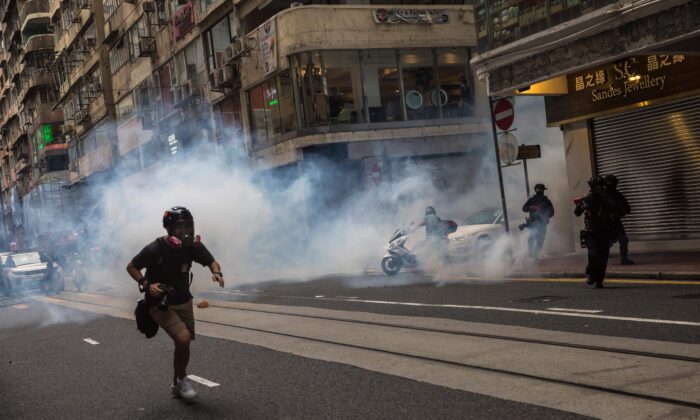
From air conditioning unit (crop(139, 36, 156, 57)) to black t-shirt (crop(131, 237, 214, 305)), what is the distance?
37.9 metres

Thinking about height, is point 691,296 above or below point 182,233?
below

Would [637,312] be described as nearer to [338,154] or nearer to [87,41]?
[338,154]

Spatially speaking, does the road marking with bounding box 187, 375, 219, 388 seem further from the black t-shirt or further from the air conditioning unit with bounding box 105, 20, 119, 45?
the air conditioning unit with bounding box 105, 20, 119, 45

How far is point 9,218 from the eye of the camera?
322 feet

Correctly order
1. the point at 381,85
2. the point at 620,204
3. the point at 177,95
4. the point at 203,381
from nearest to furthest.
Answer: the point at 203,381, the point at 620,204, the point at 381,85, the point at 177,95

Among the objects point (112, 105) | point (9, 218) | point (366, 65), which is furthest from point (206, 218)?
point (9, 218)

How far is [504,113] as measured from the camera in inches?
698

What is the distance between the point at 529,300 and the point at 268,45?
20.6 m

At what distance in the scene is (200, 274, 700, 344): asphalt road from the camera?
880 centimetres

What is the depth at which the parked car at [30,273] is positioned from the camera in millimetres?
27078

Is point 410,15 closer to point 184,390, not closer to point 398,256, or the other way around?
point 398,256

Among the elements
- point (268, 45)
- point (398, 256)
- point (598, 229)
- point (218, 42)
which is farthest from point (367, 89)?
point (598, 229)

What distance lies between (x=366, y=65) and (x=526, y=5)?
1252cm

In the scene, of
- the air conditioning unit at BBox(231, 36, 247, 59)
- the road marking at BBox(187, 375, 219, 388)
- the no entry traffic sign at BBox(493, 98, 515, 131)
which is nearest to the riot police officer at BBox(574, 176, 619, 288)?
the no entry traffic sign at BBox(493, 98, 515, 131)
